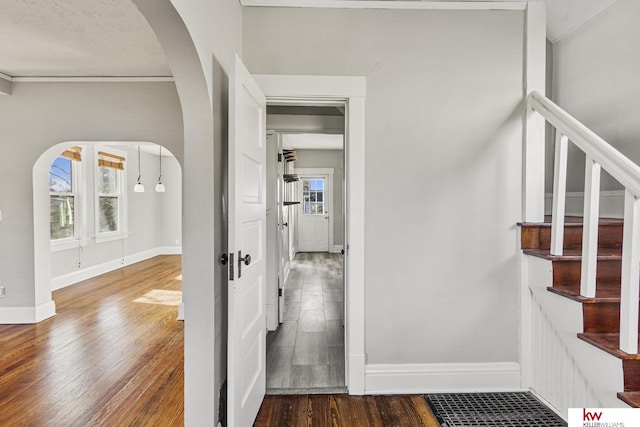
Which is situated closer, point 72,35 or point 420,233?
point 420,233

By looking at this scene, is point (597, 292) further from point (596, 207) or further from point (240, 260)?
point (240, 260)

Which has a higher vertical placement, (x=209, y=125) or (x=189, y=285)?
(x=209, y=125)

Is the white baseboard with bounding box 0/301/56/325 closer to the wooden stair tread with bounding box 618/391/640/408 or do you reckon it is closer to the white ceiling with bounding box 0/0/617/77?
the white ceiling with bounding box 0/0/617/77

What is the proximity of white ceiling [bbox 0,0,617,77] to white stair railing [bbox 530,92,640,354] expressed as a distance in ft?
3.60

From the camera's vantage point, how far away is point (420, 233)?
223 centimetres

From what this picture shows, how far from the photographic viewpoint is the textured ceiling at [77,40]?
2203 millimetres

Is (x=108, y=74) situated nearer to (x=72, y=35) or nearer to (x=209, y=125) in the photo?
(x=72, y=35)

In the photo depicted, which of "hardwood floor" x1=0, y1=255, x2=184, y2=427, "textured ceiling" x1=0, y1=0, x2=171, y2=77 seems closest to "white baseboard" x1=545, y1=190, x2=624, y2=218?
"hardwood floor" x1=0, y1=255, x2=184, y2=427

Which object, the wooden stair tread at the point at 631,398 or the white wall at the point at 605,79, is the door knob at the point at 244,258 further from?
the white wall at the point at 605,79

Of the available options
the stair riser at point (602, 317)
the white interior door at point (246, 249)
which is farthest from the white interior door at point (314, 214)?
the stair riser at point (602, 317)

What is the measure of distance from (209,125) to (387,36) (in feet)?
4.54

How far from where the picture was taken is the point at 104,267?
5871 mm

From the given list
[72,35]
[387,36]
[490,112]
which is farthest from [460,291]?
[72,35]

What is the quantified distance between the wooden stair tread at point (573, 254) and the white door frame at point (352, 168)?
1.08m
